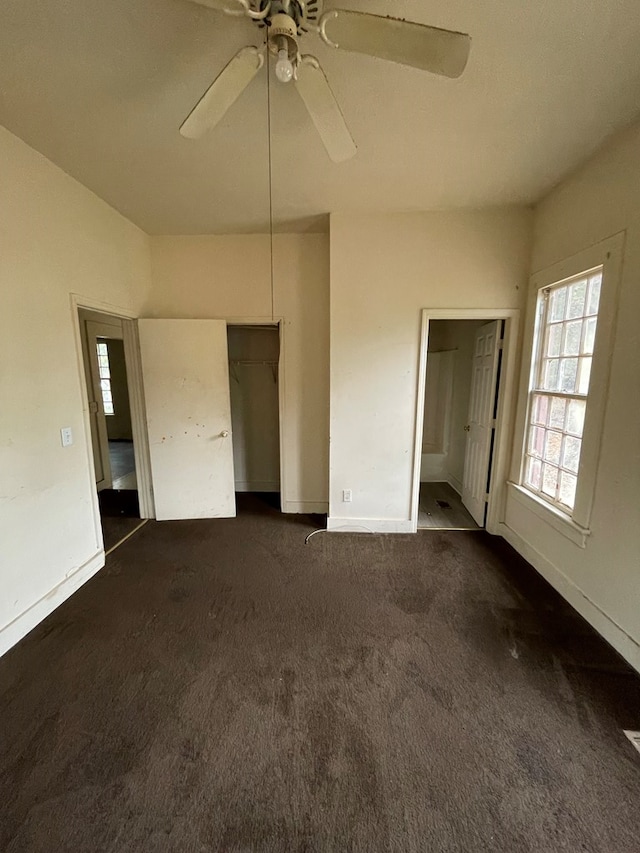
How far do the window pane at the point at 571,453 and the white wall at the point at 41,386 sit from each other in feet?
11.1

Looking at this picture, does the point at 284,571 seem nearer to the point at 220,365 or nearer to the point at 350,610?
the point at 350,610

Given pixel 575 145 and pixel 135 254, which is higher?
pixel 575 145

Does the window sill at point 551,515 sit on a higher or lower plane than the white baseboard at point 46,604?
higher

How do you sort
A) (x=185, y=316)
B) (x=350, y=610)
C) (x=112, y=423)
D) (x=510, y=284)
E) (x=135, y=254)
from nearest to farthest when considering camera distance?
(x=350, y=610) < (x=510, y=284) < (x=135, y=254) < (x=185, y=316) < (x=112, y=423)

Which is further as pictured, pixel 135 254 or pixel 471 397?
pixel 471 397

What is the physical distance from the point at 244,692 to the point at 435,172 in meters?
3.18

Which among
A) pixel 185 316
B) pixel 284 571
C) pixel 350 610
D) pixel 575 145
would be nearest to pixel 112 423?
pixel 185 316

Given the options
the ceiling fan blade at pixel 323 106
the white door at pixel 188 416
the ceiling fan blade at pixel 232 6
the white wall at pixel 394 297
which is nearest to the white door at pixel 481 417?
the white wall at pixel 394 297

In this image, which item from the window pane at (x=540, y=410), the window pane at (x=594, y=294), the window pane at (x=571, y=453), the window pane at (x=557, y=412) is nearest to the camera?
the window pane at (x=594, y=294)

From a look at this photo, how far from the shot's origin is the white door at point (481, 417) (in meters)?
3.00

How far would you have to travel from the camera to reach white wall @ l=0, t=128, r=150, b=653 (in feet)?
5.99

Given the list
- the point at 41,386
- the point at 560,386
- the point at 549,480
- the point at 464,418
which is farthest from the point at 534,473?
the point at 41,386

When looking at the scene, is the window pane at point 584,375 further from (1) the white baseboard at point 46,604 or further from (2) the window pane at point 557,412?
(1) the white baseboard at point 46,604

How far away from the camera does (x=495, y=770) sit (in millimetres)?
1265
